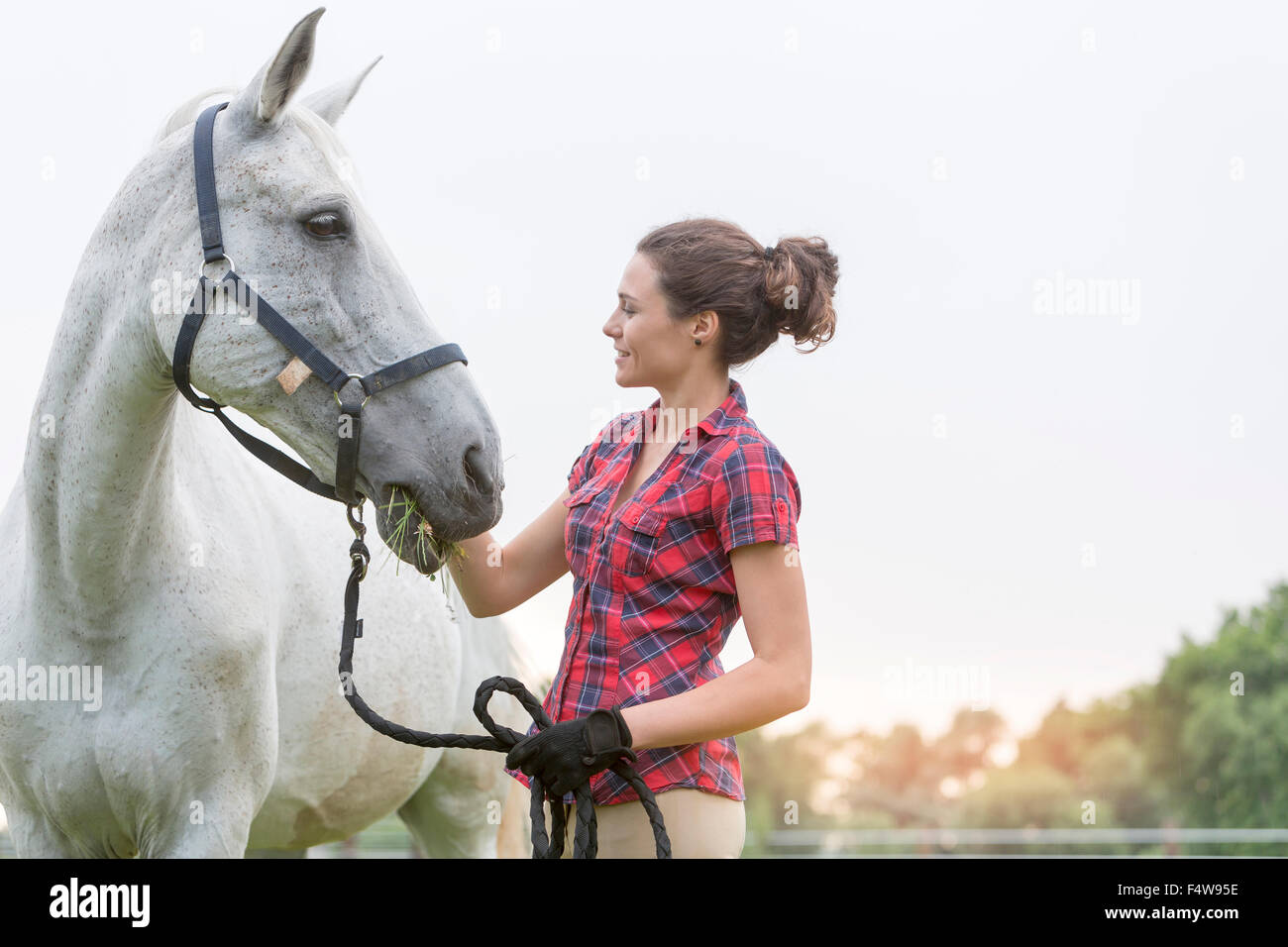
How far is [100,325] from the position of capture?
7.97 ft

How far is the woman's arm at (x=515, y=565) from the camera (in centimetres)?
247

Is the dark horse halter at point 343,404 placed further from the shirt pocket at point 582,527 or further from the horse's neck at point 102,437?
the shirt pocket at point 582,527

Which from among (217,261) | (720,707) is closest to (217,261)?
(217,261)

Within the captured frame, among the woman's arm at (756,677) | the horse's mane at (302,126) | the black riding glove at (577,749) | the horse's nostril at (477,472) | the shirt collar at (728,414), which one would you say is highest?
the horse's mane at (302,126)

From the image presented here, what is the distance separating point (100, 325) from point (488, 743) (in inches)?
47.5

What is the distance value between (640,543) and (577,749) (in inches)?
14.9

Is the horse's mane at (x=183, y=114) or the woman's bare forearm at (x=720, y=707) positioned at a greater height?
the horse's mane at (x=183, y=114)

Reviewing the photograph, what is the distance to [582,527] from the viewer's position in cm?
222

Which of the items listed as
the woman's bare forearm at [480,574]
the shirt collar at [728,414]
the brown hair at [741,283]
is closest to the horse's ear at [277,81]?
the brown hair at [741,283]

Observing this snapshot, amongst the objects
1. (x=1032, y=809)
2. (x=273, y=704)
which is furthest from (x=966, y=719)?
(x=273, y=704)

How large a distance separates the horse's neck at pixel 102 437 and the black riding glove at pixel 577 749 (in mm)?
1100

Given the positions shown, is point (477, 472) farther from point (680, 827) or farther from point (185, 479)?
point (185, 479)

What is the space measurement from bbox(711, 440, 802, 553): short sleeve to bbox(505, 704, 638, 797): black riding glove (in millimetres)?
361
